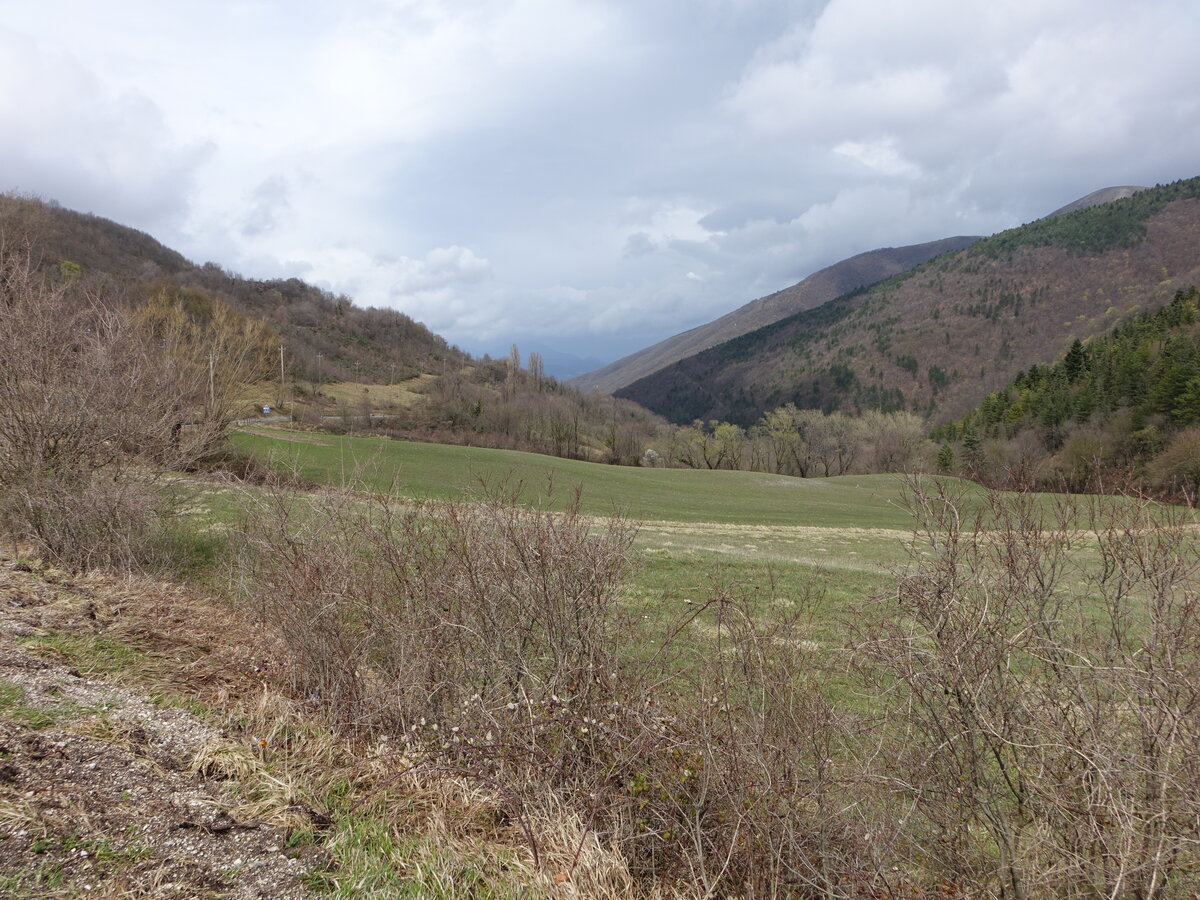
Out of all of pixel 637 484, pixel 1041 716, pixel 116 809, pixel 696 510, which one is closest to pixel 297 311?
pixel 637 484

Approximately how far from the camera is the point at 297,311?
144500mm

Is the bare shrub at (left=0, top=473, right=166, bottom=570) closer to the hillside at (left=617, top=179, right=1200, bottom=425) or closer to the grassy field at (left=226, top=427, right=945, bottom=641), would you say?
the grassy field at (left=226, top=427, right=945, bottom=641)

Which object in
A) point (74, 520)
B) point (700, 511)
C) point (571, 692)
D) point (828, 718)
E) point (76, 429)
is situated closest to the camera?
point (828, 718)

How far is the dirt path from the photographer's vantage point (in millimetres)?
3121

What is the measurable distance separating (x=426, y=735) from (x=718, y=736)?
2.36 m

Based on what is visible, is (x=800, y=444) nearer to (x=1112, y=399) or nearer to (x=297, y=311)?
(x=1112, y=399)

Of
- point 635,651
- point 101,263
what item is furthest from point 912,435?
point 101,263

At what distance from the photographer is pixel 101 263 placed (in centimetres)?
9981

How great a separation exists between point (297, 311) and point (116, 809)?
159 metres

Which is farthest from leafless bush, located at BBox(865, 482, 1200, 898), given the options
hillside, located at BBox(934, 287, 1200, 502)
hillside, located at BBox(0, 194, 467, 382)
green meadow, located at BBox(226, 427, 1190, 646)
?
hillside, located at BBox(0, 194, 467, 382)

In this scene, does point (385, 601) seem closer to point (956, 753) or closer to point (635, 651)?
point (635, 651)

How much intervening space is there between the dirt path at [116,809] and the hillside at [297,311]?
92589mm

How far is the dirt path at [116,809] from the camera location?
10.2 ft

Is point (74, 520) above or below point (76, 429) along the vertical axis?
below
